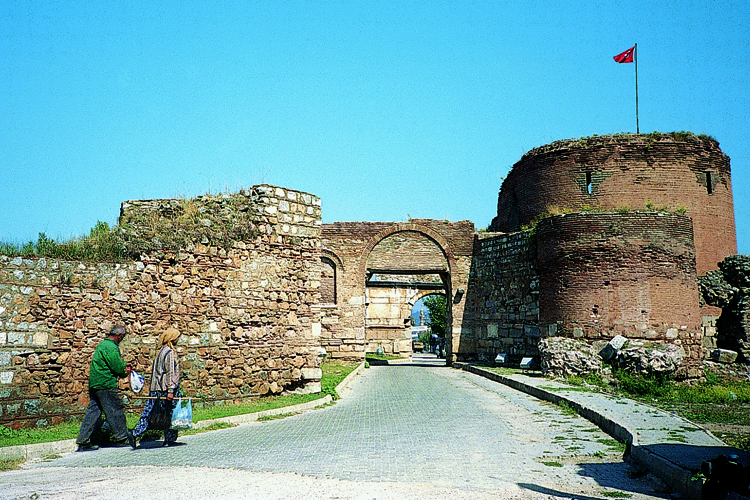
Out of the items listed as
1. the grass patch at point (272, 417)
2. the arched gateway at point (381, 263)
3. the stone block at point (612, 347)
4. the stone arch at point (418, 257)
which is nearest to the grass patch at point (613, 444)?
the grass patch at point (272, 417)

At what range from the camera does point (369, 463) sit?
7.09 m

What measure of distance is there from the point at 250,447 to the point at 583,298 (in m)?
11.3

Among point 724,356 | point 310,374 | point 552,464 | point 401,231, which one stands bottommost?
A: point 552,464

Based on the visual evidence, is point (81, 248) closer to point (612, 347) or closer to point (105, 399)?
point (105, 399)

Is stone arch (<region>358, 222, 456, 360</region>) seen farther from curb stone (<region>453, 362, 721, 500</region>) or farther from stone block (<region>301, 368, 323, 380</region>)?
stone block (<region>301, 368, 323, 380</region>)

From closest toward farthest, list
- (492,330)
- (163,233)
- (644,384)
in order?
(163,233) < (644,384) < (492,330)

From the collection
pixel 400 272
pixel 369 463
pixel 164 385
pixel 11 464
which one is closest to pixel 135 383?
pixel 164 385

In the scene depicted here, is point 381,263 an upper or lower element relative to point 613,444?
upper

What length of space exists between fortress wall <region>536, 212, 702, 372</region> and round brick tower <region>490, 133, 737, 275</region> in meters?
4.56

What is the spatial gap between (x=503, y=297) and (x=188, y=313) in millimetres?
13326

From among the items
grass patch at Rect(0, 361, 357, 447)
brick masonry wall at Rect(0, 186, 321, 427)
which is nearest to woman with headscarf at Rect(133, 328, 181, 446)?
grass patch at Rect(0, 361, 357, 447)

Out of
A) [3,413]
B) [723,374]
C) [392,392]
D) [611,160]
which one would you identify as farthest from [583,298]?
[3,413]

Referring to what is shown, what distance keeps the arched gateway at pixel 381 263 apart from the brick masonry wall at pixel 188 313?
12187 millimetres

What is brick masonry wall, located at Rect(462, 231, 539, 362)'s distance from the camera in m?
21.0
